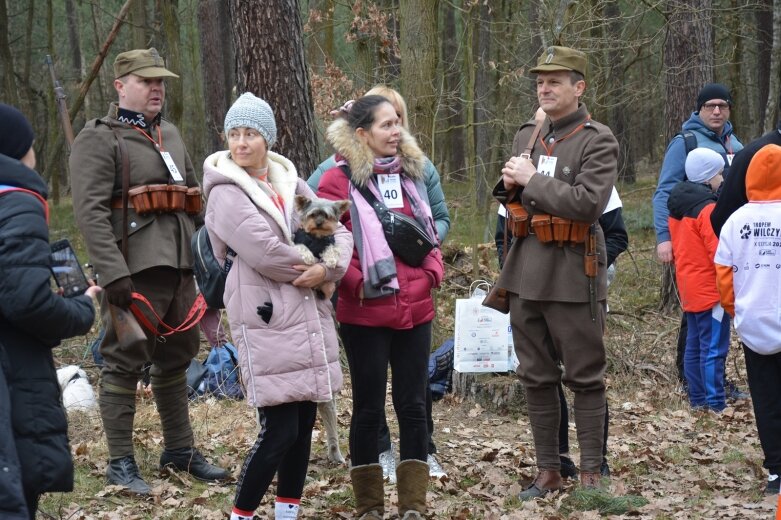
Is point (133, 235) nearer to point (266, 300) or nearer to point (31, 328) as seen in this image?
point (266, 300)

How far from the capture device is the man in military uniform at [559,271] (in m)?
4.86

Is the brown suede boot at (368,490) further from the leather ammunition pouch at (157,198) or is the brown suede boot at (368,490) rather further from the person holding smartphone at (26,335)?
the leather ammunition pouch at (157,198)

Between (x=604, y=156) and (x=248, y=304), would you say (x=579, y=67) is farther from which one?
(x=248, y=304)

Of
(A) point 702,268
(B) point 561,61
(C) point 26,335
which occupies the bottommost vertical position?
(A) point 702,268

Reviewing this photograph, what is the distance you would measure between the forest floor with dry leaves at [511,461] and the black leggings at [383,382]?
0.51 m

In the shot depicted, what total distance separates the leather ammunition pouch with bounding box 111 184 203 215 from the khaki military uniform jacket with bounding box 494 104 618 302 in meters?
1.88

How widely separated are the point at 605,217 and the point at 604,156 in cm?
49

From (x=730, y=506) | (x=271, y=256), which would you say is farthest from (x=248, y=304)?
(x=730, y=506)

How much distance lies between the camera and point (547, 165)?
505cm

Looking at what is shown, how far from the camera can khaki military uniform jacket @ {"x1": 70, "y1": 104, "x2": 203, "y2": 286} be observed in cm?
503

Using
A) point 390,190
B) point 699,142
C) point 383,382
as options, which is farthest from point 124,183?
point 699,142

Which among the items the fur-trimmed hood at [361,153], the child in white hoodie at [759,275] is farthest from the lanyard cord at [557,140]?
the child in white hoodie at [759,275]

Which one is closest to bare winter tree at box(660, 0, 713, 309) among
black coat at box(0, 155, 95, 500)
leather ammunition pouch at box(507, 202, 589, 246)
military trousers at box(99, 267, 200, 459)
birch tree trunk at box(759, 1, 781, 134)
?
birch tree trunk at box(759, 1, 781, 134)

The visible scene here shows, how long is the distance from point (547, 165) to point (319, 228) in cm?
144
